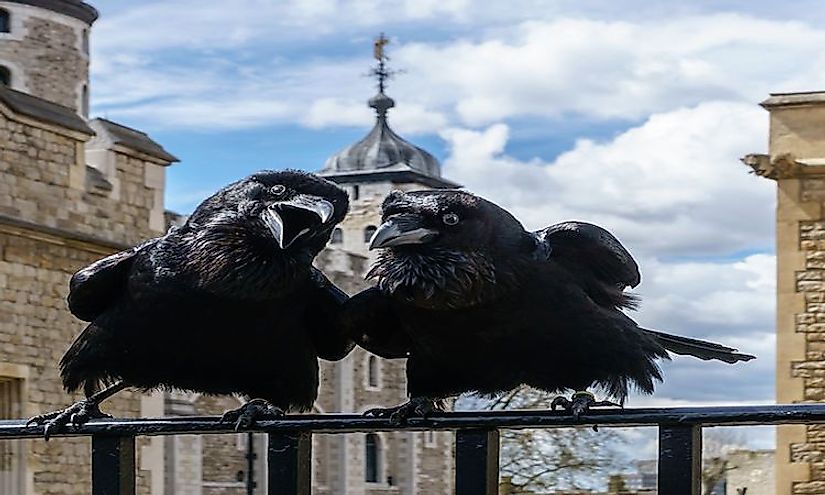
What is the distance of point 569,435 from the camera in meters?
29.5

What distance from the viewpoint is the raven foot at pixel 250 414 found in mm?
2666

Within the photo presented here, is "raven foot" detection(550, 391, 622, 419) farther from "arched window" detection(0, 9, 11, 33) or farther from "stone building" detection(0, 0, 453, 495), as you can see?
"arched window" detection(0, 9, 11, 33)

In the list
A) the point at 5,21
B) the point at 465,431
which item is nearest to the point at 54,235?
the point at 5,21

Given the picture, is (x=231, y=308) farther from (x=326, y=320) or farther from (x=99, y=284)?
(x=99, y=284)

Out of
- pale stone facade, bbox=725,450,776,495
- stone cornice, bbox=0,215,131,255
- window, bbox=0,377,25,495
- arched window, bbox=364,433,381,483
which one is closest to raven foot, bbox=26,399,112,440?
stone cornice, bbox=0,215,131,255

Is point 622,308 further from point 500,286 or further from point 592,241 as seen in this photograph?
point 500,286

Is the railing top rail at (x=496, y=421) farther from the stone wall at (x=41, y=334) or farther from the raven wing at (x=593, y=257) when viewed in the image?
the stone wall at (x=41, y=334)

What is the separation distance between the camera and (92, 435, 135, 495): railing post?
257cm

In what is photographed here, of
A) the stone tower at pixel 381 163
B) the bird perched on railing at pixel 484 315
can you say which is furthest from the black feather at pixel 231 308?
the stone tower at pixel 381 163

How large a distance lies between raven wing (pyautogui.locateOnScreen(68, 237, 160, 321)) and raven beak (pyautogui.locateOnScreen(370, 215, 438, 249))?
0.79m

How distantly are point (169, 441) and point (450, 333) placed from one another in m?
22.9

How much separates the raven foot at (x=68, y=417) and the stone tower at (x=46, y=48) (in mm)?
23246

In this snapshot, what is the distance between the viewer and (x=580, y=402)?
9.25ft

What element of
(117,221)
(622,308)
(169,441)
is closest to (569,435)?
(169,441)
